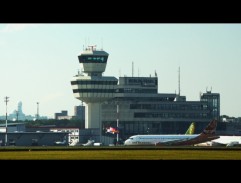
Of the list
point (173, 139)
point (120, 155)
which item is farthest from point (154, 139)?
point (120, 155)

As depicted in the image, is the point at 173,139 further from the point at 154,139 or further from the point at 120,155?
the point at 120,155

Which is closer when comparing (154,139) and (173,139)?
(154,139)

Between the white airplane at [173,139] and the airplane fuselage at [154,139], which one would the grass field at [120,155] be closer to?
the white airplane at [173,139]

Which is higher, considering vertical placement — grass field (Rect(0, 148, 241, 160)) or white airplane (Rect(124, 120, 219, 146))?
grass field (Rect(0, 148, 241, 160))

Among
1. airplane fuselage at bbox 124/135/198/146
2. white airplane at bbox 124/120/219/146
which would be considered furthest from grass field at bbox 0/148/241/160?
airplane fuselage at bbox 124/135/198/146

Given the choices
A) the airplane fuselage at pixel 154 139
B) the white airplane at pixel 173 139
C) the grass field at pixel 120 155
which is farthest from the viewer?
the airplane fuselage at pixel 154 139

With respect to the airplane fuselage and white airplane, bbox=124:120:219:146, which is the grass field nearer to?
white airplane, bbox=124:120:219:146

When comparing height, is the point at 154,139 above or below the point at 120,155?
below

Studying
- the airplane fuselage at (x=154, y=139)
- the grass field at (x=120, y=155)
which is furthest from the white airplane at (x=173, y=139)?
the grass field at (x=120, y=155)

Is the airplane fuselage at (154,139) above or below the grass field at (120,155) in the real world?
below
